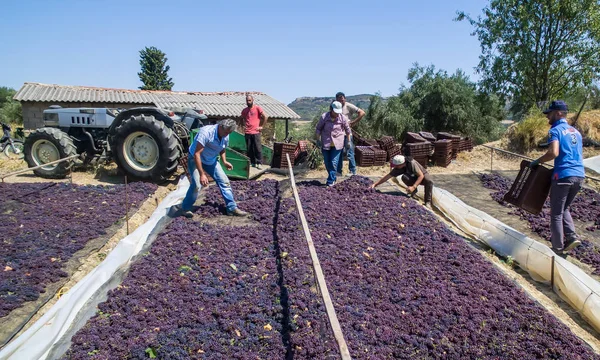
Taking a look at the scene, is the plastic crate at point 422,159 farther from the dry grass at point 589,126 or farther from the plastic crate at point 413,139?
the dry grass at point 589,126

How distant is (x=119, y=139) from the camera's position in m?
7.56

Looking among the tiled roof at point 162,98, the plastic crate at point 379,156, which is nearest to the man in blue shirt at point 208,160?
the plastic crate at point 379,156

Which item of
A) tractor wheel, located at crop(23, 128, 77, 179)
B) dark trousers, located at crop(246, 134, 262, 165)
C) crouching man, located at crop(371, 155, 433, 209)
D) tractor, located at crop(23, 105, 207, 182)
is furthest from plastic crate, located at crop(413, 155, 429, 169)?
tractor wheel, located at crop(23, 128, 77, 179)

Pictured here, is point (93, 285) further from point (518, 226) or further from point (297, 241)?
point (518, 226)

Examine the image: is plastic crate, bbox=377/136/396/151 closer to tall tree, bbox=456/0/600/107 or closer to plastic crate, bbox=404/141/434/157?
plastic crate, bbox=404/141/434/157

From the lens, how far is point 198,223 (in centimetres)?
548

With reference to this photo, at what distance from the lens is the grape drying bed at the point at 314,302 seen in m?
2.90

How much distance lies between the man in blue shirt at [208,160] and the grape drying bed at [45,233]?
44.6 inches

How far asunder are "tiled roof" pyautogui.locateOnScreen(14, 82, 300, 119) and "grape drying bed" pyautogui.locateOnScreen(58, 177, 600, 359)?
450 inches

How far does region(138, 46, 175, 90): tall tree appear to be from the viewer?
46094 mm

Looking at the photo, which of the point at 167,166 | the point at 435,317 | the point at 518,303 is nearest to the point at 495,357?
the point at 435,317

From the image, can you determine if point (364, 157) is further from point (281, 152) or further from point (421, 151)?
point (281, 152)

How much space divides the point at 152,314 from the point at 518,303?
300 centimetres

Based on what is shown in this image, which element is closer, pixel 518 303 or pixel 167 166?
pixel 518 303
